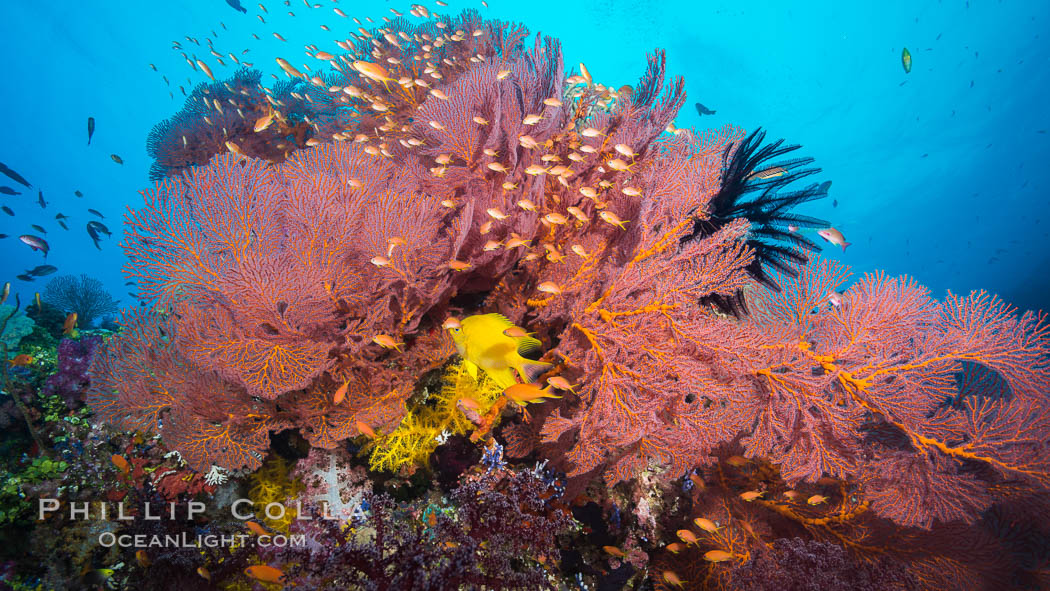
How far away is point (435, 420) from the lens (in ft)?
11.1

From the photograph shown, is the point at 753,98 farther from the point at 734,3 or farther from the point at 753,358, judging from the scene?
the point at 753,358

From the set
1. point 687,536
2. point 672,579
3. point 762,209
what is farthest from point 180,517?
point 762,209

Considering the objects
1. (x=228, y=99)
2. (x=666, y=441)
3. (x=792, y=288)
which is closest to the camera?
(x=666, y=441)

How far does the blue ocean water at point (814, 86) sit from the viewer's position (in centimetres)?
3684

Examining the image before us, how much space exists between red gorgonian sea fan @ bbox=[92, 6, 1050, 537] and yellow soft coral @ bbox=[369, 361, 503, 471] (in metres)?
0.36

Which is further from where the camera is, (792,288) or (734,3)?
(734,3)

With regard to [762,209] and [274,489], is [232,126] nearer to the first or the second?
[274,489]

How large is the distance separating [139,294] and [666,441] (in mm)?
3908

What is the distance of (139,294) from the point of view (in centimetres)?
261

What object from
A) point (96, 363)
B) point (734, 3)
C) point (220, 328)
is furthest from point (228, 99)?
point (734, 3)

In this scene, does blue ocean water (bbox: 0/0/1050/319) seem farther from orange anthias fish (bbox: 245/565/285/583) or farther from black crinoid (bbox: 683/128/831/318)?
orange anthias fish (bbox: 245/565/285/583)

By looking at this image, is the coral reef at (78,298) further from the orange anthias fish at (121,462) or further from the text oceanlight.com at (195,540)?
the text oceanlight.com at (195,540)

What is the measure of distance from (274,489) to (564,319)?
123 inches

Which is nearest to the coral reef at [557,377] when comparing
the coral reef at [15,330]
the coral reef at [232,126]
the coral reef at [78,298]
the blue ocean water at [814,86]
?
the coral reef at [232,126]
